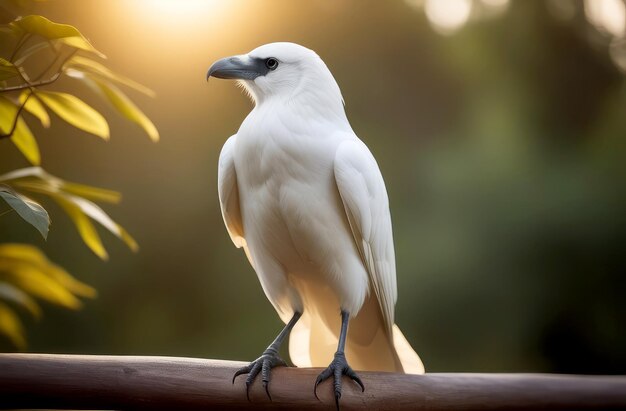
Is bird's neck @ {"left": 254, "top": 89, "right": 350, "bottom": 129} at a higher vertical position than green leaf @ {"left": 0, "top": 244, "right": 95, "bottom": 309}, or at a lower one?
higher

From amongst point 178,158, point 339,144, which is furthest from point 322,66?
point 178,158

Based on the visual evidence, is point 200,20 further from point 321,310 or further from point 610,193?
point 610,193

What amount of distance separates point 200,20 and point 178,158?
542 mm

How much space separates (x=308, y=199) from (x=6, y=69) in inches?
19.5

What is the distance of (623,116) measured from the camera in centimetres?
236

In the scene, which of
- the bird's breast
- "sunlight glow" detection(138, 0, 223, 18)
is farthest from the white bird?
"sunlight glow" detection(138, 0, 223, 18)

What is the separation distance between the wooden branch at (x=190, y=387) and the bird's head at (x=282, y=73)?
488mm

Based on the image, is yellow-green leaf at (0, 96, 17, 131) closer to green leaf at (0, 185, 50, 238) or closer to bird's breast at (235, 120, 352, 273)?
green leaf at (0, 185, 50, 238)

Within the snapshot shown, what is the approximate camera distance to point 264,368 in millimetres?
1059

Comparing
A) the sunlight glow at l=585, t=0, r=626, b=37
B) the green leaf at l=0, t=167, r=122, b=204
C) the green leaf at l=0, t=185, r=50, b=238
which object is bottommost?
the green leaf at l=0, t=167, r=122, b=204

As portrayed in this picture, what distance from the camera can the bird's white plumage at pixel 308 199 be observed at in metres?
1.07

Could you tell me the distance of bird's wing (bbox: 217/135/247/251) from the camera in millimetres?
1148

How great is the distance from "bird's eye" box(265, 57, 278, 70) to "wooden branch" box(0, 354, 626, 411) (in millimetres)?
533

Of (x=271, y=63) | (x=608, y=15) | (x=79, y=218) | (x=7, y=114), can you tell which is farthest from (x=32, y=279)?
(x=608, y=15)
